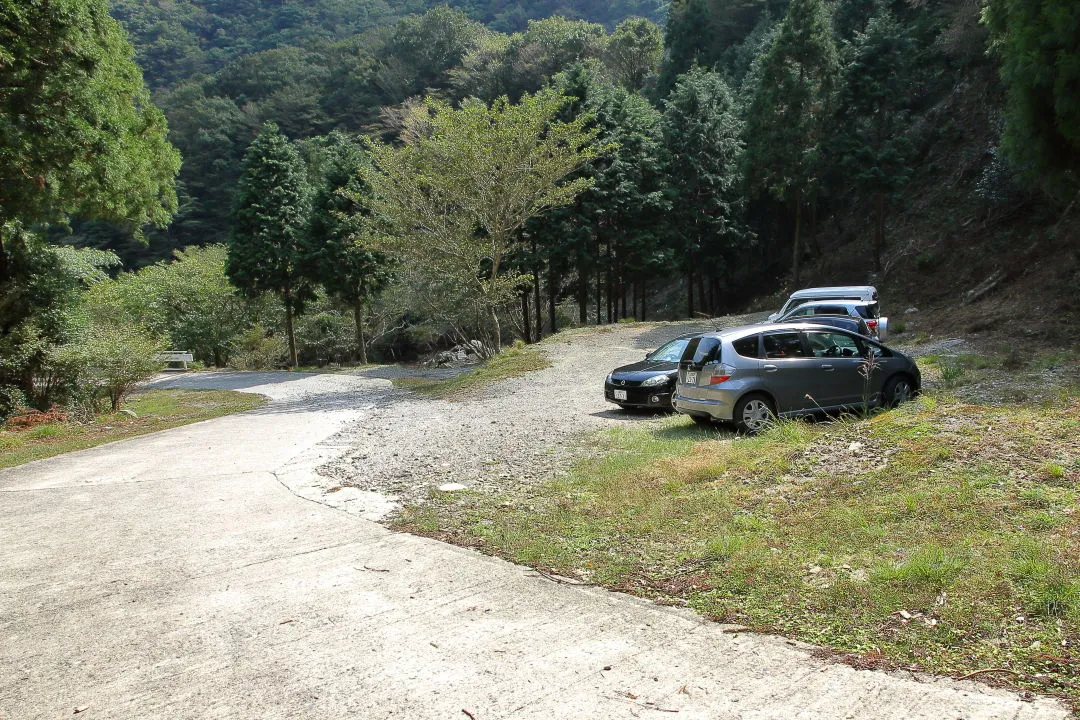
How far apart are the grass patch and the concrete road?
1191cm

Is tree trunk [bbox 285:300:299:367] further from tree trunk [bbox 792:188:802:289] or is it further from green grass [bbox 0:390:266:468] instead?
tree trunk [bbox 792:188:802:289]

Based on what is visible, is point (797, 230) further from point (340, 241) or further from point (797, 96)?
point (340, 241)

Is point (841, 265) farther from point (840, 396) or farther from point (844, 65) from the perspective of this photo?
point (840, 396)

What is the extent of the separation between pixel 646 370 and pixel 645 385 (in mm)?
642

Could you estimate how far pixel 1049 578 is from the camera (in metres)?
4.03

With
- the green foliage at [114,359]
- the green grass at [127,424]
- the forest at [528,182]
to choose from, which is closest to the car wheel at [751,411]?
the forest at [528,182]

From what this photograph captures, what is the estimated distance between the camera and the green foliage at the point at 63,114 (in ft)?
45.1

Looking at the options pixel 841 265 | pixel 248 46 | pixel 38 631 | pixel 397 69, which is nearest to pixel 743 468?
pixel 38 631

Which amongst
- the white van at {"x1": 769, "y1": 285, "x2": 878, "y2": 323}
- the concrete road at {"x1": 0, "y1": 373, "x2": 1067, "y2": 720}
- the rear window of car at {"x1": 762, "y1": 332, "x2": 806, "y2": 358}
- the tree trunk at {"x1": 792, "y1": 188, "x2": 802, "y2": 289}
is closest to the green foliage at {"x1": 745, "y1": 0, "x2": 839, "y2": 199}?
the tree trunk at {"x1": 792, "y1": 188, "x2": 802, "y2": 289}

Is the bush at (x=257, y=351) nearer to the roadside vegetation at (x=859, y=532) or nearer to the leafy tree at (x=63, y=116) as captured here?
the leafy tree at (x=63, y=116)

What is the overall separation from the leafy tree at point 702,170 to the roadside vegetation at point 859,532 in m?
27.4

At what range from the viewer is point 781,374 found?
33.7ft

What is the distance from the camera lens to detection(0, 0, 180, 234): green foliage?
45.1ft

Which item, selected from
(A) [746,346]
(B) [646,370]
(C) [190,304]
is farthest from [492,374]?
(C) [190,304]
